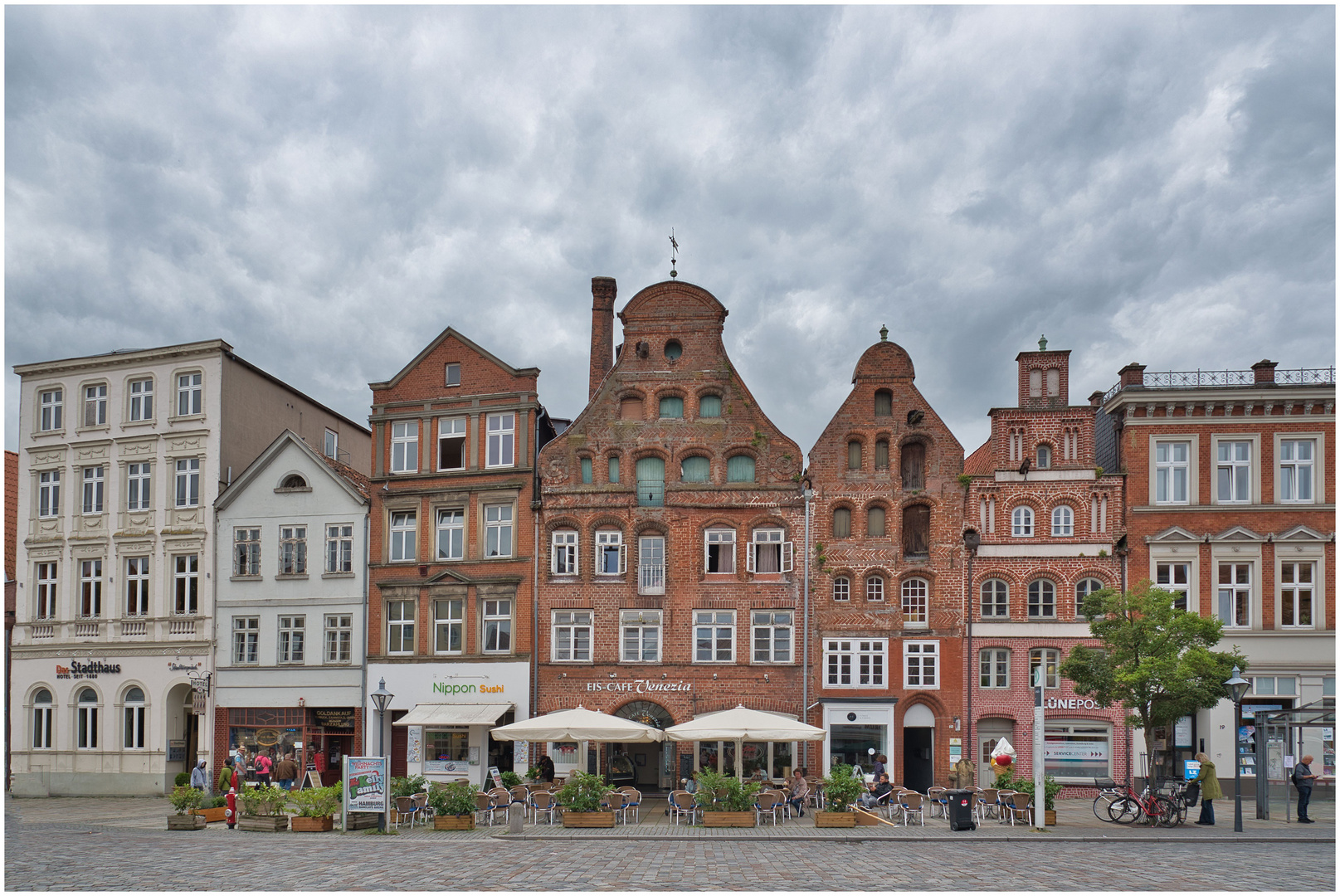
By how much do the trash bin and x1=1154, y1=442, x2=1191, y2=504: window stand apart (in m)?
16.4

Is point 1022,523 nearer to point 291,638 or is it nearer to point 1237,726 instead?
point 1237,726

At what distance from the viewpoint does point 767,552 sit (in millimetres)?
39594

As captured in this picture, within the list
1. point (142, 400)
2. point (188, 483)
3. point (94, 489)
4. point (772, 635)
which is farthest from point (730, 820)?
point (94, 489)

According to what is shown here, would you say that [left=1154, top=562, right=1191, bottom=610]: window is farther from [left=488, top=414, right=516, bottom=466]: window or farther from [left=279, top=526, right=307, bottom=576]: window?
[left=279, top=526, right=307, bottom=576]: window

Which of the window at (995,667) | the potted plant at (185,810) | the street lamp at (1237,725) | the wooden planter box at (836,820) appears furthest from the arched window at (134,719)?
the street lamp at (1237,725)

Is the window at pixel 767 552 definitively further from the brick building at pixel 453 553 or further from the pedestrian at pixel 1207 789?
the pedestrian at pixel 1207 789

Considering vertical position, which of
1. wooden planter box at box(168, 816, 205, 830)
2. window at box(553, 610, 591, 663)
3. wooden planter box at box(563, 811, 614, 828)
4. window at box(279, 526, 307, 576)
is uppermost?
window at box(279, 526, 307, 576)

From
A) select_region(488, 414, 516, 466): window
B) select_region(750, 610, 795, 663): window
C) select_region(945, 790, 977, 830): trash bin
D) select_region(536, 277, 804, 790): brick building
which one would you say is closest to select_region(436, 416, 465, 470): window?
select_region(488, 414, 516, 466): window

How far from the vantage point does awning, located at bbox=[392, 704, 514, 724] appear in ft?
124

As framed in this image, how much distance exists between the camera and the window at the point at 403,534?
41750mm

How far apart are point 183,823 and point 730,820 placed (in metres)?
12.9

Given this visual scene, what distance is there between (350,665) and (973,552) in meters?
21.4

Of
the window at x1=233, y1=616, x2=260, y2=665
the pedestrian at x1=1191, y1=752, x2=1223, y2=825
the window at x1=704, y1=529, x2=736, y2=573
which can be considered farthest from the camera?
the window at x1=233, y1=616, x2=260, y2=665

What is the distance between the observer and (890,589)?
127ft
